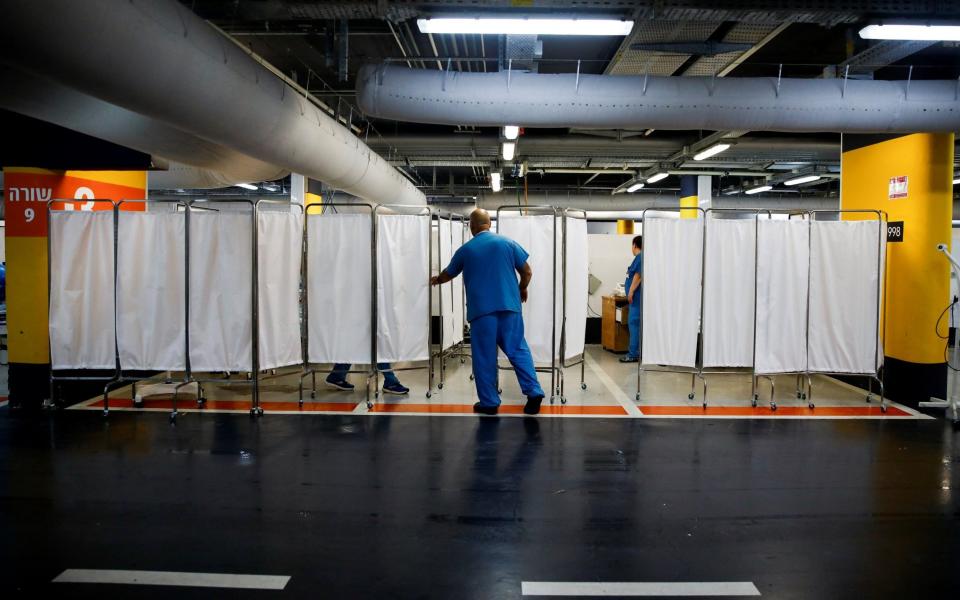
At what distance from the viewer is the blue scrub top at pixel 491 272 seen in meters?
5.97

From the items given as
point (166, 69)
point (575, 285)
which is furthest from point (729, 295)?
point (166, 69)

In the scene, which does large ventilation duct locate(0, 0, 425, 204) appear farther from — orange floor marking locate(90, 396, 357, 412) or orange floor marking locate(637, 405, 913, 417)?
orange floor marking locate(637, 405, 913, 417)

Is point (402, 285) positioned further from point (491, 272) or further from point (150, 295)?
point (150, 295)

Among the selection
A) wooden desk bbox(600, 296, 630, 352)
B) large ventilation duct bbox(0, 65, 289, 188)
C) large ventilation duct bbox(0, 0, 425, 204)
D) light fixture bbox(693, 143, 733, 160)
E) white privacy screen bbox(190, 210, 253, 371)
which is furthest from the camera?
light fixture bbox(693, 143, 733, 160)

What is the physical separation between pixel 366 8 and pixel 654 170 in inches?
421

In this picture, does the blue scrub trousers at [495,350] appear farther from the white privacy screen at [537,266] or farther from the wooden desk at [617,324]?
the wooden desk at [617,324]

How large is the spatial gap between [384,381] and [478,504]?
10.7 feet

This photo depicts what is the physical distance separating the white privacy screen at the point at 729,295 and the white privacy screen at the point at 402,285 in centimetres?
300

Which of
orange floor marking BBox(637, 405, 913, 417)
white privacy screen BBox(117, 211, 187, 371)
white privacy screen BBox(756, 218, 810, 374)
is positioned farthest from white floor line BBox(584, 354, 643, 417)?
white privacy screen BBox(117, 211, 187, 371)

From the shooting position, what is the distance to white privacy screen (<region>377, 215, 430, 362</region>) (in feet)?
21.3

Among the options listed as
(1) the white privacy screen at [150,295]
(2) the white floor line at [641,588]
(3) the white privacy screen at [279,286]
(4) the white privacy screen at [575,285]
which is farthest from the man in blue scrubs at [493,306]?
(2) the white floor line at [641,588]

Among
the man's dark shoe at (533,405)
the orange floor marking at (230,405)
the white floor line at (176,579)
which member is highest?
the man's dark shoe at (533,405)

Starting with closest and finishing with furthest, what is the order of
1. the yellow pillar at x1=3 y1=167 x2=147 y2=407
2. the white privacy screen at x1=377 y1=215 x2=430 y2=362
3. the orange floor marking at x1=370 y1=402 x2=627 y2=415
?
the orange floor marking at x1=370 y1=402 x2=627 y2=415 < the yellow pillar at x1=3 y1=167 x2=147 y2=407 < the white privacy screen at x1=377 y1=215 x2=430 y2=362

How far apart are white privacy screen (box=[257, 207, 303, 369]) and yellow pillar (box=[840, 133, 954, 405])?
664 cm
